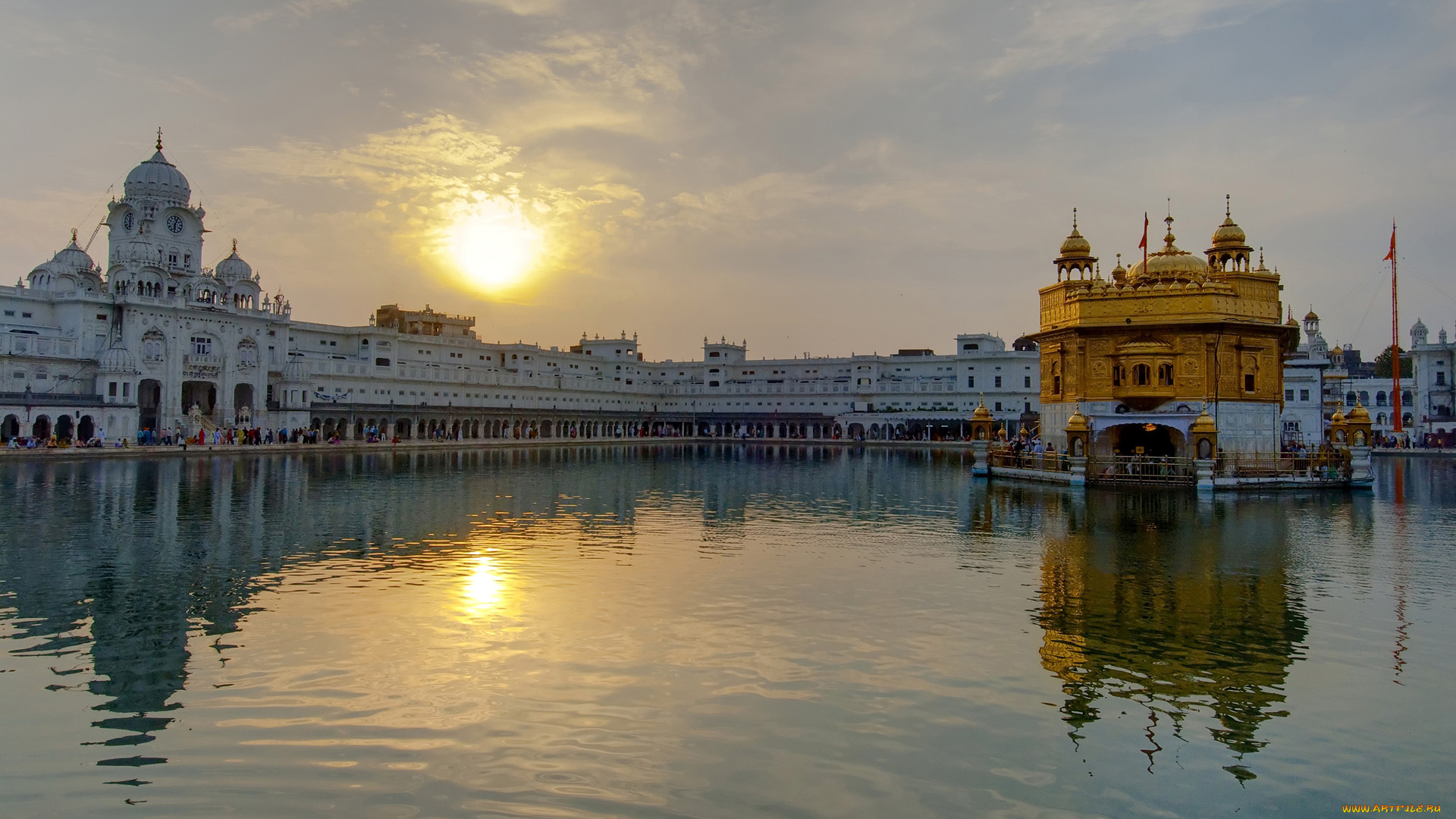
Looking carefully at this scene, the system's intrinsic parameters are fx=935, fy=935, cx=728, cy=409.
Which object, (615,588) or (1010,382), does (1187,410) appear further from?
(1010,382)

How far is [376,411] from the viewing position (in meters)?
68.8

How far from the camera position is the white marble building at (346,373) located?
5306 centimetres

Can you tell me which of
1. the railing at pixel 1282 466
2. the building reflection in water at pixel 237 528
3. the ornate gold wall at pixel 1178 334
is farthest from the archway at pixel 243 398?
the railing at pixel 1282 466

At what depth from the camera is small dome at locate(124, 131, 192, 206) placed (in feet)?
199

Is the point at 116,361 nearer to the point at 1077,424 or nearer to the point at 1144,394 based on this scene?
the point at 1077,424

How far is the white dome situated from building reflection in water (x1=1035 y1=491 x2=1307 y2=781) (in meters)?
62.2

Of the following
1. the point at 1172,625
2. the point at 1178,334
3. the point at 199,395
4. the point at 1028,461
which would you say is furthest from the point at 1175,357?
the point at 199,395

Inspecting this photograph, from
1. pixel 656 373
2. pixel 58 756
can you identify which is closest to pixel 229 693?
pixel 58 756

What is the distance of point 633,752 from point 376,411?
66376 millimetres

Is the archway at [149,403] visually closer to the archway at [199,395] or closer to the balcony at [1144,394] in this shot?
the archway at [199,395]

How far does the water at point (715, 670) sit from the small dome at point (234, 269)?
164 feet

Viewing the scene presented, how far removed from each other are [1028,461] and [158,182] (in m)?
57.6

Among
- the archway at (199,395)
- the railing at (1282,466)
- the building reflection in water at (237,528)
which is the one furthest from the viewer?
the archway at (199,395)

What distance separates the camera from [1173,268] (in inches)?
1437
